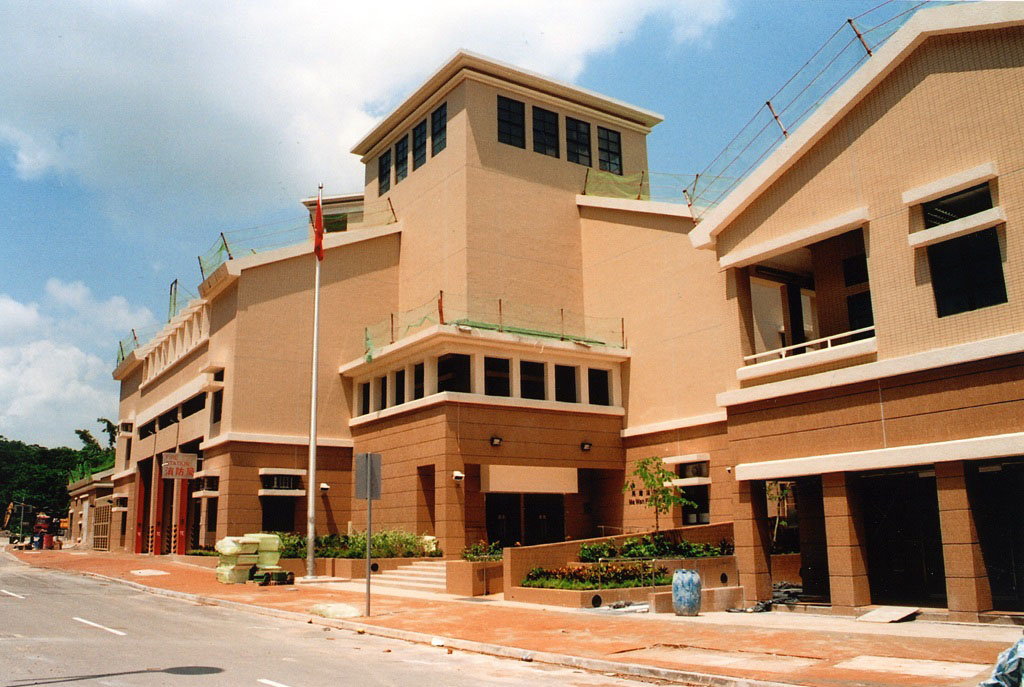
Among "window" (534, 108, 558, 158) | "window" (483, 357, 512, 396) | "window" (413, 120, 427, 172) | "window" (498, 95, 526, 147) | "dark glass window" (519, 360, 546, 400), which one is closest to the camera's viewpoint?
"window" (483, 357, 512, 396)

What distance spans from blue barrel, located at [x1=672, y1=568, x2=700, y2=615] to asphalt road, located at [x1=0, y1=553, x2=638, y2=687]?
6.35 meters

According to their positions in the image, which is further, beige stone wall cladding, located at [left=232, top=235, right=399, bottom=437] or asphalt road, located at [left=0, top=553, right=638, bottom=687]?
beige stone wall cladding, located at [left=232, top=235, right=399, bottom=437]

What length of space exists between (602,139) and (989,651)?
33429mm

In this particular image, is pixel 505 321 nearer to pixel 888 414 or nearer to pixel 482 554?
pixel 482 554

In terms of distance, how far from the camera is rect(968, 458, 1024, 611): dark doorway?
1880 cm

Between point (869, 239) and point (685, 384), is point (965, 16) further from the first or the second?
point (685, 384)

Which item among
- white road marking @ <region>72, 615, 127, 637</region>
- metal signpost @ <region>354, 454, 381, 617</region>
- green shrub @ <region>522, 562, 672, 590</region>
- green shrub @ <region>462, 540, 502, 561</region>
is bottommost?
white road marking @ <region>72, 615, 127, 637</region>

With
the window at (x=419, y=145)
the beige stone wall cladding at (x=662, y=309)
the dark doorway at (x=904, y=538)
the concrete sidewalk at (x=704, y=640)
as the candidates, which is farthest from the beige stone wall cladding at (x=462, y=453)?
the window at (x=419, y=145)

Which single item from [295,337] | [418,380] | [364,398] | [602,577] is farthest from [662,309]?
[295,337]

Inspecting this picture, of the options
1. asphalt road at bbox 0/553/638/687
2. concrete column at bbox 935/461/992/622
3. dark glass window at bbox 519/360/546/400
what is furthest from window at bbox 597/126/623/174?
asphalt road at bbox 0/553/638/687

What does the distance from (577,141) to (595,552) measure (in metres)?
23.1

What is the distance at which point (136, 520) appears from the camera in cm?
5069

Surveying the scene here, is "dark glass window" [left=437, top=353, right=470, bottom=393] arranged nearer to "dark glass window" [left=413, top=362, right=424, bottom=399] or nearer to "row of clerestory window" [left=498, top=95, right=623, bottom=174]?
"dark glass window" [left=413, top=362, right=424, bottom=399]

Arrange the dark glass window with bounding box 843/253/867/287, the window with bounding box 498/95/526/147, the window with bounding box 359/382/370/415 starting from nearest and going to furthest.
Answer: the dark glass window with bounding box 843/253/867/287, the window with bounding box 359/382/370/415, the window with bounding box 498/95/526/147
